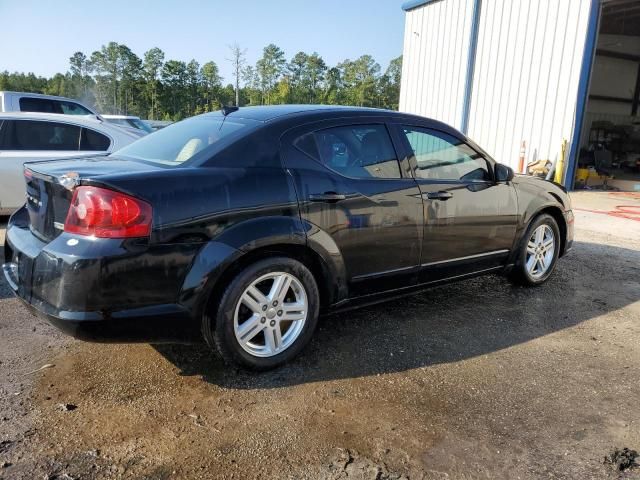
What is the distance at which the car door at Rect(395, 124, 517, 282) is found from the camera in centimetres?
375

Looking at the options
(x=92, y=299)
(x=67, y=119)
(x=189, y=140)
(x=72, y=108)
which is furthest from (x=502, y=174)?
(x=72, y=108)

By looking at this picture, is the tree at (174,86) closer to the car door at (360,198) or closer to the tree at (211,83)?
the tree at (211,83)

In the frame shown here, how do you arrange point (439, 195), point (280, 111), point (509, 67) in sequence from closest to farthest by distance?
point (280, 111), point (439, 195), point (509, 67)

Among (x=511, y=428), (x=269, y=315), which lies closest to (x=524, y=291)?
(x=511, y=428)

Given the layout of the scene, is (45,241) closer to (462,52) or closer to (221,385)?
(221,385)

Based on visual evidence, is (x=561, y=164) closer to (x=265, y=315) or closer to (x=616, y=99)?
(x=265, y=315)

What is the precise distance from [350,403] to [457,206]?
72.3 inches

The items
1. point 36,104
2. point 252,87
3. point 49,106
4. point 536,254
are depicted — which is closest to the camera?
point 536,254

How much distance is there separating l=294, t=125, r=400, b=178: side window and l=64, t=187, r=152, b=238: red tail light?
3.55 feet

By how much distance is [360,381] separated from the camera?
3020mm

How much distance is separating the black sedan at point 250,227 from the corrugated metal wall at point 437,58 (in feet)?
41.3

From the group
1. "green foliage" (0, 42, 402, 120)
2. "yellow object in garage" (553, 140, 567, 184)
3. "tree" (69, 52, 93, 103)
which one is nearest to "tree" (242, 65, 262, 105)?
"green foliage" (0, 42, 402, 120)

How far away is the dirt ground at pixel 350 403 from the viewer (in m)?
2.28

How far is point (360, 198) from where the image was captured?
10.9ft
